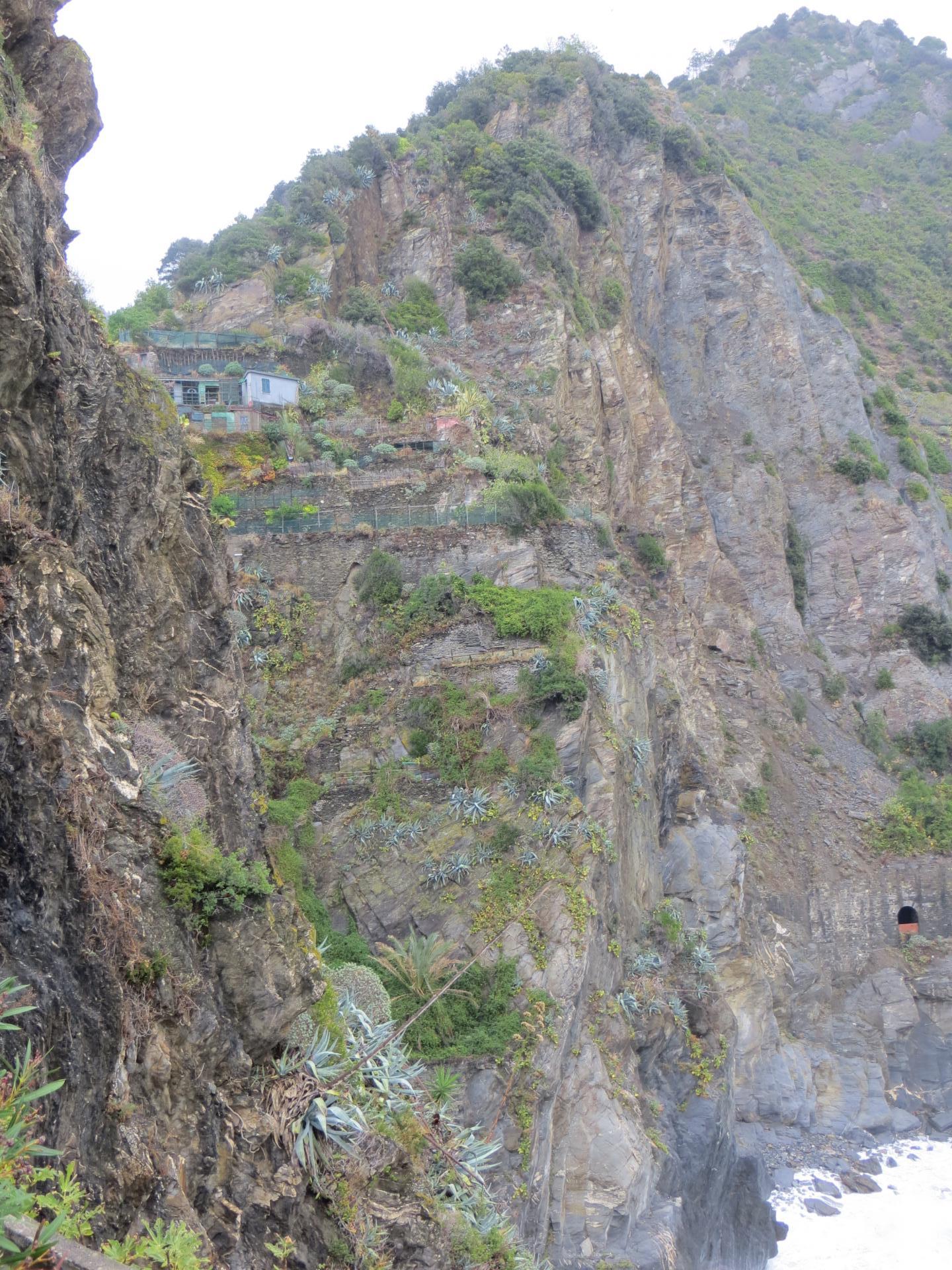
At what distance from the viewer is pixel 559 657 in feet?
63.4

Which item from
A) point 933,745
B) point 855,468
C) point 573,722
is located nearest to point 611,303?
point 855,468

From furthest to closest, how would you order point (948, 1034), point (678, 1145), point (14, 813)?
point (948, 1034) < point (678, 1145) < point (14, 813)

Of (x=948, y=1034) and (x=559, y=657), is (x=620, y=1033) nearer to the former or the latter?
(x=559, y=657)

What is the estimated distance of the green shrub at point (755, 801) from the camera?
31109 mm

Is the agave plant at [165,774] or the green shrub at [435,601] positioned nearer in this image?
the agave plant at [165,774]

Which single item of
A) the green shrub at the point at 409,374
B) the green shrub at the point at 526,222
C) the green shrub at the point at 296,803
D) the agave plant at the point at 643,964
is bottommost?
the agave plant at the point at 643,964

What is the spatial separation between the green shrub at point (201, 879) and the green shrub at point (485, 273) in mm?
26186

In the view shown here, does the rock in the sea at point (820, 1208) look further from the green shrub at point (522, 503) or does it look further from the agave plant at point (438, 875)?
the green shrub at point (522, 503)

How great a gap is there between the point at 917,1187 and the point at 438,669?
19289 mm

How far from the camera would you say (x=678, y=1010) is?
20.8m

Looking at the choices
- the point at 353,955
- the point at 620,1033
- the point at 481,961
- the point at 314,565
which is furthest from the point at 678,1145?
the point at 314,565

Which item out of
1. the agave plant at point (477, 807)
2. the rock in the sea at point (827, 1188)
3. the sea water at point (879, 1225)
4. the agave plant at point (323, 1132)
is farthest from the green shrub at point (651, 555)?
the agave plant at point (323, 1132)

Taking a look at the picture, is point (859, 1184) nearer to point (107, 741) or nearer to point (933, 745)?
point (933, 745)

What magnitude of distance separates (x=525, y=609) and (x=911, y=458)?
29.2 m
